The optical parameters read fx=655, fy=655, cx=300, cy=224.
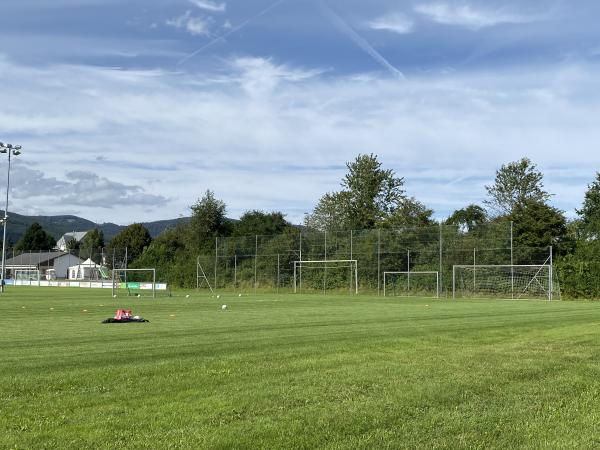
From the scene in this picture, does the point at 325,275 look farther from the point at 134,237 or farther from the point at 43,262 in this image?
the point at 134,237

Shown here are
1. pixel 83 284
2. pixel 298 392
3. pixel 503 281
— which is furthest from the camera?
pixel 83 284

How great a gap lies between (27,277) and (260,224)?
35437 mm

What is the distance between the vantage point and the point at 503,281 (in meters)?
46.1

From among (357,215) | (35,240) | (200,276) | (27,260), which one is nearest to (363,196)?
(357,215)

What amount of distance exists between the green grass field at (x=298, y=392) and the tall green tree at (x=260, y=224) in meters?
64.6

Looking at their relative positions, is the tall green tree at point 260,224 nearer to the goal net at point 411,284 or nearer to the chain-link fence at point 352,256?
the chain-link fence at point 352,256

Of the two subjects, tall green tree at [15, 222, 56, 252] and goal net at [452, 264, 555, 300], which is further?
tall green tree at [15, 222, 56, 252]

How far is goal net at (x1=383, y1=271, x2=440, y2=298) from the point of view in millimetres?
49500

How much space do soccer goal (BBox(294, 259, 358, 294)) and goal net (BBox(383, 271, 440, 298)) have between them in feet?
9.67

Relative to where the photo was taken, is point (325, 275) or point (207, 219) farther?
point (207, 219)

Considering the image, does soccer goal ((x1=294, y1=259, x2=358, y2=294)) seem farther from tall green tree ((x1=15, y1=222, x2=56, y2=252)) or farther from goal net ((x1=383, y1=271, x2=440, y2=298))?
tall green tree ((x1=15, y1=222, x2=56, y2=252))

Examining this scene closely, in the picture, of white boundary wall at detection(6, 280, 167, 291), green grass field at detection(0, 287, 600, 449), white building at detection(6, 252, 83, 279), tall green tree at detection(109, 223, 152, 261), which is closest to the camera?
green grass field at detection(0, 287, 600, 449)

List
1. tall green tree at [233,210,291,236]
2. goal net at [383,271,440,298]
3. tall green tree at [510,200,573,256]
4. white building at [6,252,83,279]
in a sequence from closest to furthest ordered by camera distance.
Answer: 1. goal net at [383,271,440,298]
2. tall green tree at [510,200,573,256]
3. tall green tree at [233,210,291,236]
4. white building at [6,252,83,279]

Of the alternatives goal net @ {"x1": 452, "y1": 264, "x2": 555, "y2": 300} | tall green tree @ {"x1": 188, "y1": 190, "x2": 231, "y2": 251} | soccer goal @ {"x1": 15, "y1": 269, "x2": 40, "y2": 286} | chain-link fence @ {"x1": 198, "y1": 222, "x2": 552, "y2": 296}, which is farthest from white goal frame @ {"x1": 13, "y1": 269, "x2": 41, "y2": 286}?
goal net @ {"x1": 452, "y1": 264, "x2": 555, "y2": 300}
